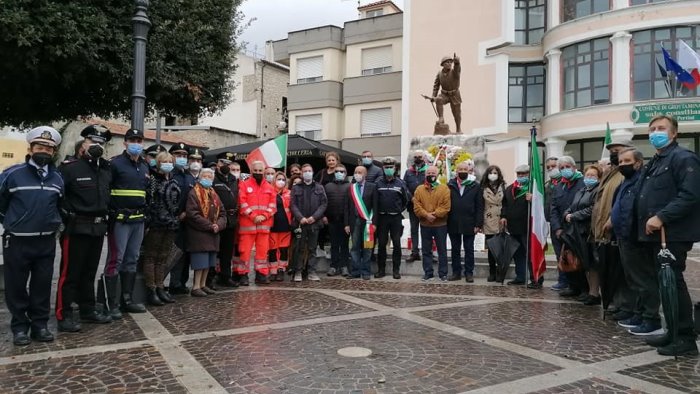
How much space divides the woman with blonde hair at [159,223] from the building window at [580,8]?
858 inches

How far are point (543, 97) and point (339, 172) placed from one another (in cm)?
1908

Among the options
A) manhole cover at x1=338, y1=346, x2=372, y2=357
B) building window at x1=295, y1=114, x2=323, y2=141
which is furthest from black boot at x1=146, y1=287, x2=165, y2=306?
building window at x1=295, y1=114, x2=323, y2=141

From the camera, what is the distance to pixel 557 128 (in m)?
24.0

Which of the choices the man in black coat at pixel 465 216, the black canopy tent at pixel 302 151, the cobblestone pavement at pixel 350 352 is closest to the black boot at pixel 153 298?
the cobblestone pavement at pixel 350 352

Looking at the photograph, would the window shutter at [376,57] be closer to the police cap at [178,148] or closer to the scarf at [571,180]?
the scarf at [571,180]

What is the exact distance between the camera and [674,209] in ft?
16.4

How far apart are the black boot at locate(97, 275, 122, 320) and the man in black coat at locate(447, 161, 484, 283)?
5.37 meters

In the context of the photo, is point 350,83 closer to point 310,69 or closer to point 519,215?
point 310,69

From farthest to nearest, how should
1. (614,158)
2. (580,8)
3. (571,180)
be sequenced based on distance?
(580,8) < (571,180) < (614,158)

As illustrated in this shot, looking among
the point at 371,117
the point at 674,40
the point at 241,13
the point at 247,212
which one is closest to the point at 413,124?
the point at 371,117

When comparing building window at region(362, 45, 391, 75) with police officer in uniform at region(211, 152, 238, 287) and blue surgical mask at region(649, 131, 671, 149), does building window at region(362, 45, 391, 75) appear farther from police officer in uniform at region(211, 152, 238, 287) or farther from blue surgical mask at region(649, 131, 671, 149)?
blue surgical mask at region(649, 131, 671, 149)

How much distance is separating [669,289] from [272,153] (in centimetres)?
710

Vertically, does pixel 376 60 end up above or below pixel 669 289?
above

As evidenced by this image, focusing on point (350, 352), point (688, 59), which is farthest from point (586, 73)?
point (350, 352)
